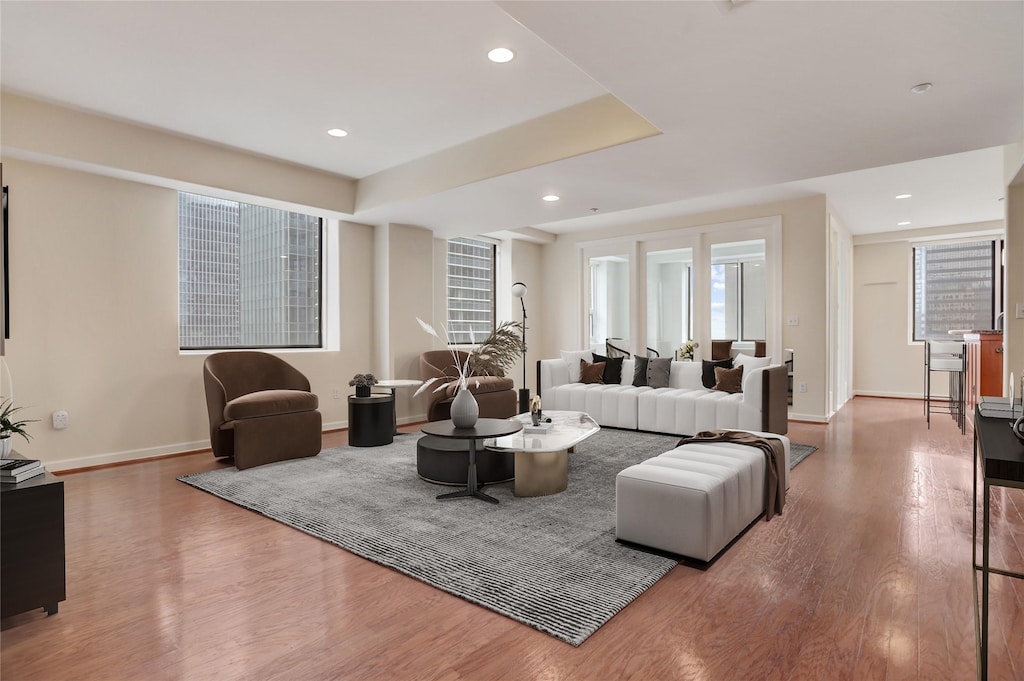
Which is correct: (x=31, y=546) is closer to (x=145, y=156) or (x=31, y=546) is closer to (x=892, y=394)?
(x=145, y=156)

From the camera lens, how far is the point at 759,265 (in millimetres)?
7070

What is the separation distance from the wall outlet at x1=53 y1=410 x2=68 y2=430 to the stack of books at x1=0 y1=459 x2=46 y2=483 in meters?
2.64

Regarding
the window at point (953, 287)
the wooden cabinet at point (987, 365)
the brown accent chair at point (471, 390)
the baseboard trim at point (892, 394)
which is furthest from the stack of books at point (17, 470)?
the window at point (953, 287)

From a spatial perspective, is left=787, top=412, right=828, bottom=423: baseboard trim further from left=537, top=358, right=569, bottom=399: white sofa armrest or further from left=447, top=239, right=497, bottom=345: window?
left=447, top=239, right=497, bottom=345: window

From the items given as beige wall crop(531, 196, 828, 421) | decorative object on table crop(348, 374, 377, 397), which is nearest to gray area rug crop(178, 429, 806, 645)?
decorative object on table crop(348, 374, 377, 397)

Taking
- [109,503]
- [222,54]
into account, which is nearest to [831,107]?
[222,54]

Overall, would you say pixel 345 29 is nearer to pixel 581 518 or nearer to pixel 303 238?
pixel 581 518

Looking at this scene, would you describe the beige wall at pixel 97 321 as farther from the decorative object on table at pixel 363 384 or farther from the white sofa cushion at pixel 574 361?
the white sofa cushion at pixel 574 361

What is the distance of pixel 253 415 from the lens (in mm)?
4488

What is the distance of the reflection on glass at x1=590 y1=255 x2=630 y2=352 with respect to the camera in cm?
833

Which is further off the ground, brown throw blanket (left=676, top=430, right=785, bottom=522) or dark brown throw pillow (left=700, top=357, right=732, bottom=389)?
dark brown throw pillow (left=700, top=357, right=732, bottom=389)

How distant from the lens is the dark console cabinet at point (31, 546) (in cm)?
199

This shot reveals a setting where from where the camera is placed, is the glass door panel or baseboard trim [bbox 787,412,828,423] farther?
the glass door panel

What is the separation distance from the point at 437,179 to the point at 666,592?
4006 millimetres
